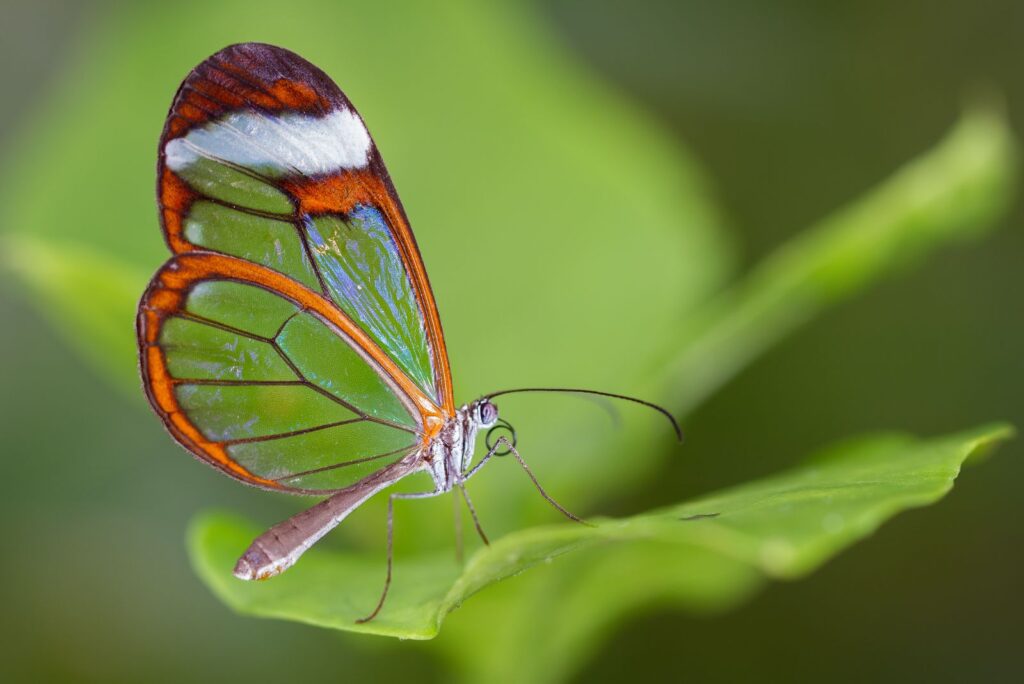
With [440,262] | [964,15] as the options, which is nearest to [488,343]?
[440,262]

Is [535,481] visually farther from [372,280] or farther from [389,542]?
[372,280]

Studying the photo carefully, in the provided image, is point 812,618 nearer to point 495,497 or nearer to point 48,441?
point 495,497

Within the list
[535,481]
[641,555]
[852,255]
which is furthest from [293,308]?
[852,255]

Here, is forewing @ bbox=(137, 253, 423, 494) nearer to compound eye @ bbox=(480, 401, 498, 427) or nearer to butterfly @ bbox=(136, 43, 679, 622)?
butterfly @ bbox=(136, 43, 679, 622)

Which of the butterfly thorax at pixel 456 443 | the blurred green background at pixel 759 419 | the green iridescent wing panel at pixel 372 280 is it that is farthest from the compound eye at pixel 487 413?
the blurred green background at pixel 759 419

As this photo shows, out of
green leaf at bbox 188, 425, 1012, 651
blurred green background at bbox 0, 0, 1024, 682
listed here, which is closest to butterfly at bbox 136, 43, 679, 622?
green leaf at bbox 188, 425, 1012, 651

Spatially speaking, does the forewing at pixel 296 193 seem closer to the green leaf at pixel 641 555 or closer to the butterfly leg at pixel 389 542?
the butterfly leg at pixel 389 542

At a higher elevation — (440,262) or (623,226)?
(440,262)
